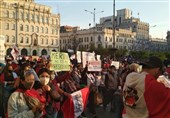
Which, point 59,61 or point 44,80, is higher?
point 59,61

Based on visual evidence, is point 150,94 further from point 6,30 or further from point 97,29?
point 97,29

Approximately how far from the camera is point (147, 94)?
3.15 m

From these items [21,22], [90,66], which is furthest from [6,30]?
[90,66]

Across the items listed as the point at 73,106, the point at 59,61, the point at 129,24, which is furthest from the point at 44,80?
the point at 129,24

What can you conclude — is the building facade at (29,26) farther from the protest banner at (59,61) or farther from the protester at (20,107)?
the protester at (20,107)

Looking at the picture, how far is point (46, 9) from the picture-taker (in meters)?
106

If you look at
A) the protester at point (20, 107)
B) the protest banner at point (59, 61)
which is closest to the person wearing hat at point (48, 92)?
the protester at point (20, 107)

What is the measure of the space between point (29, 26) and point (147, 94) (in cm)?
9669

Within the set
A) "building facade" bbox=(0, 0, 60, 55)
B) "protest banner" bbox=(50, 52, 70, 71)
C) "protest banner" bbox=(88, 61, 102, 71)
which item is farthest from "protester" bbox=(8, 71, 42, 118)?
"building facade" bbox=(0, 0, 60, 55)

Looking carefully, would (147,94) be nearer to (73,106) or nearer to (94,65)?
(73,106)

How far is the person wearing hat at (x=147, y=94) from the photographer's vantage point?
3068 mm

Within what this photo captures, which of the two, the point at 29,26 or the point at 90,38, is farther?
the point at 90,38

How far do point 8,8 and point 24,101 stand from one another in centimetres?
9153

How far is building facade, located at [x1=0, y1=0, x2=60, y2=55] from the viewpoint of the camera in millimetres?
91856
